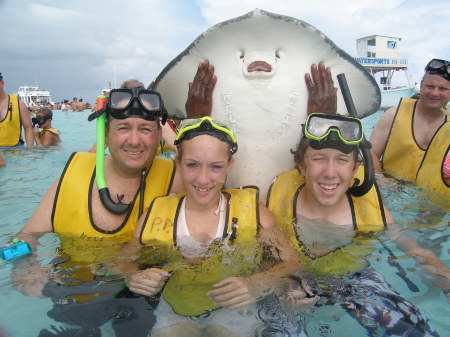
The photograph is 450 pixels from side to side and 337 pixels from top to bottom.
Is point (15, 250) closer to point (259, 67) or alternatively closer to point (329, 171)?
point (259, 67)

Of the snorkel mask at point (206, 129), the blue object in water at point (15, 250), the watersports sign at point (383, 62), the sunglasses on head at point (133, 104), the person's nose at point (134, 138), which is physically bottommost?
the blue object in water at point (15, 250)

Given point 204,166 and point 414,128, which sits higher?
point 414,128

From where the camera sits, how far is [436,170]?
4180 mm

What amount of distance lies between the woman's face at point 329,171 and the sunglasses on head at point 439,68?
248cm

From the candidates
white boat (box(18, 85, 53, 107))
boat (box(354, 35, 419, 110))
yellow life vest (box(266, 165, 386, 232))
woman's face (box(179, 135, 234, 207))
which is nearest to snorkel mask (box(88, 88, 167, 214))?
woman's face (box(179, 135, 234, 207))

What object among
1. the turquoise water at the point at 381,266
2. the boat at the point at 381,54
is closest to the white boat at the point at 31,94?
the boat at the point at 381,54

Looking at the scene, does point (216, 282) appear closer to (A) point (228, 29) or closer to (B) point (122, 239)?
(B) point (122, 239)

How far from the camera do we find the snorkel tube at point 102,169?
117 inches

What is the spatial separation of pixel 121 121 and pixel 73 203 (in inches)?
32.2

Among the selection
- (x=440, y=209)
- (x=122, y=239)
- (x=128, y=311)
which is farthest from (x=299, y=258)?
(x=440, y=209)

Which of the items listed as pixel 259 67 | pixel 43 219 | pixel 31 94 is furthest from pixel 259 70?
pixel 31 94

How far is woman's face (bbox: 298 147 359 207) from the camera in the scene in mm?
2879

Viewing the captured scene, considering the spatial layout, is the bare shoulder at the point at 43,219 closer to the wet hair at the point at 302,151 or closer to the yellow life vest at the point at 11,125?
the wet hair at the point at 302,151

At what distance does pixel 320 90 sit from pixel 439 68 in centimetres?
242
